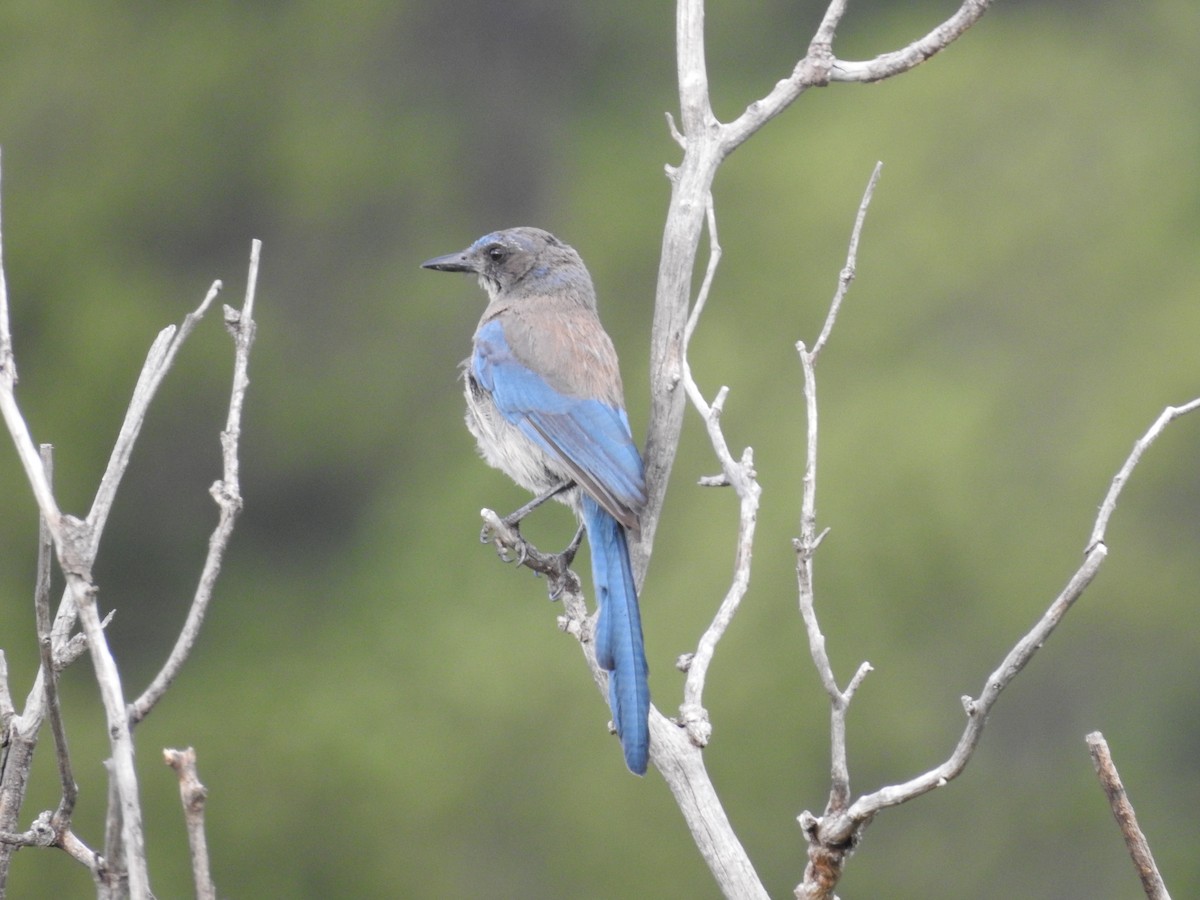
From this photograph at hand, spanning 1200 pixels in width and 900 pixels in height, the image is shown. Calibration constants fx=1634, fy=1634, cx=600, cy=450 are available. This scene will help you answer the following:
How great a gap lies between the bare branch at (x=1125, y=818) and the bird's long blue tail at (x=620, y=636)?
3.00 feet

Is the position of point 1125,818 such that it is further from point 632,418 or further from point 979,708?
point 632,418

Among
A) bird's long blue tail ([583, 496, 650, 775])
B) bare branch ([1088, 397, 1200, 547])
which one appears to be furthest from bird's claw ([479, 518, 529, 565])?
bare branch ([1088, 397, 1200, 547])

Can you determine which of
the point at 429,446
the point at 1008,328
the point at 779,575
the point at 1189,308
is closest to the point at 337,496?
the point at 429,446

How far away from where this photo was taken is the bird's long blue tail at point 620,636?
3.01 metres

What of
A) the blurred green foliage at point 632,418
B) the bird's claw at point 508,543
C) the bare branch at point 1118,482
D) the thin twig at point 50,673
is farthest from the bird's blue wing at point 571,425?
the blurred green foliage at point 632,418

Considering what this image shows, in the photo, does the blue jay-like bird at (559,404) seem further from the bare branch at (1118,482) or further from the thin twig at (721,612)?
the bare branch at (1118,482)

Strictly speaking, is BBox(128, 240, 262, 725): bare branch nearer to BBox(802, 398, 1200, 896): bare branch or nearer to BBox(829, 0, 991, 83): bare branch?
BBox(802, 398, 1200, 896): bare branch

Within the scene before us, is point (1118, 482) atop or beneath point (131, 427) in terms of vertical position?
beneath

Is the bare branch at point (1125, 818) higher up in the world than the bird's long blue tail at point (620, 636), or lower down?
lower down

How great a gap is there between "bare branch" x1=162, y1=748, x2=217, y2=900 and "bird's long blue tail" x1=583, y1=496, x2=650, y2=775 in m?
1.09

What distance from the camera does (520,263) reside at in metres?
5.10

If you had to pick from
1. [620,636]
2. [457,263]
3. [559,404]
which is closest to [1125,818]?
[620,636]

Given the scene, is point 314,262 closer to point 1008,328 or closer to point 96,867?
point 1008,328

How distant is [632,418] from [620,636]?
6283mm
